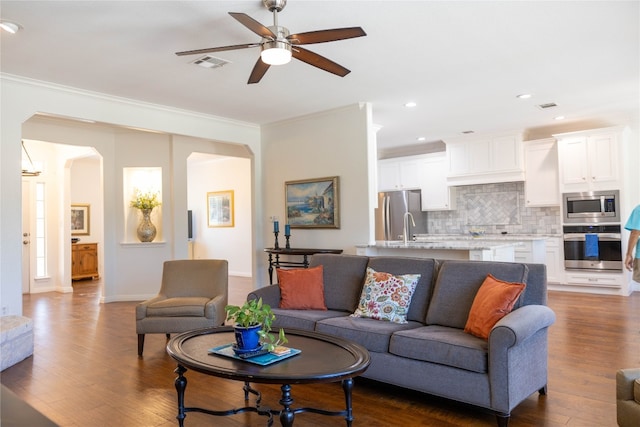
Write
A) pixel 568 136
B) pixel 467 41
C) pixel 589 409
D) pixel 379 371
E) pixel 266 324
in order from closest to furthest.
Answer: pixel 266 324 → pixel 589 409 → pixel 379 371 → pixel 467 41 → pixel 568 136

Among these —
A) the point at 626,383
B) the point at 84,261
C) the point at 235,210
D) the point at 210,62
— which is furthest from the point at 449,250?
the point at 84,261

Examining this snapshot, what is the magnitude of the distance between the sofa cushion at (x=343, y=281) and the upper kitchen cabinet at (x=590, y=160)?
4619 millimetres

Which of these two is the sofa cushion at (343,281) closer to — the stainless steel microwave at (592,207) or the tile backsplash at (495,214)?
the stainless steel microwave at (592,207)

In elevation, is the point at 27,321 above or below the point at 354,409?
above

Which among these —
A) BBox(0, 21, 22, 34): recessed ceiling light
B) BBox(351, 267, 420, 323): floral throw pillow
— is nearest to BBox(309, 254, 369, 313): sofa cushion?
BBox(351, 267, 420, 323): floral throw pillow

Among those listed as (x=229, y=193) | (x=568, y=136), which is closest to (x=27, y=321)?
(x=229, y=193)

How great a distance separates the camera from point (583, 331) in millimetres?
4488

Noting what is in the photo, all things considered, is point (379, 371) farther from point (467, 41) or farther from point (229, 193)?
point (229, 193)

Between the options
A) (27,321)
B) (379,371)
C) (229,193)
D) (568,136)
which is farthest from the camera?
(229,193)

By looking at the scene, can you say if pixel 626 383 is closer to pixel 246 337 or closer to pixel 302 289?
pixel 246 337

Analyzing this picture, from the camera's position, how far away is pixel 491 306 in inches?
108

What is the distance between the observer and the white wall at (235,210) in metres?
9.54

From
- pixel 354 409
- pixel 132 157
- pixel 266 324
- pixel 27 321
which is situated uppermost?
pixel 132 157

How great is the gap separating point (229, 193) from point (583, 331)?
289 inches
